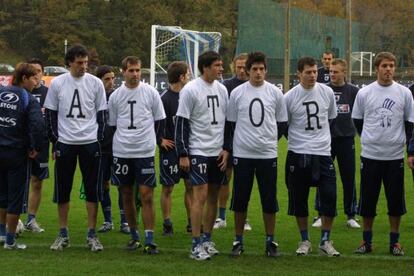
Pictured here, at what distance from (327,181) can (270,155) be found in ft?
2.37

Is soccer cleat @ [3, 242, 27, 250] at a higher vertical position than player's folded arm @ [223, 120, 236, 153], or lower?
lower

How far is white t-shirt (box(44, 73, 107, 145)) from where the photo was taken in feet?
32.0

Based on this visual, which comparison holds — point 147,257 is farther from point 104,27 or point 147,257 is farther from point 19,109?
point 104,27

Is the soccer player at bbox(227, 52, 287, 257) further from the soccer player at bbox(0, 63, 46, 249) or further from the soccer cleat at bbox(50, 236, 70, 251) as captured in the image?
the soccer player at bbox(0, 63, 46, 249)

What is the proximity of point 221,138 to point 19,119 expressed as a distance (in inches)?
89.0

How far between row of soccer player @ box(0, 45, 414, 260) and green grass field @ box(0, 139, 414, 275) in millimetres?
221

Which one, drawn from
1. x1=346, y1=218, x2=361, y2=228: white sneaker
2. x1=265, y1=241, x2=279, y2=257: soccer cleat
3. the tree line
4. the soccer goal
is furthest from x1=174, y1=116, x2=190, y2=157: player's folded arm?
the tree line

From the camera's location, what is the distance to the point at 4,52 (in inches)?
2776

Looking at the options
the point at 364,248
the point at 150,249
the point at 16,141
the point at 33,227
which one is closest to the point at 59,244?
the point at 150,249

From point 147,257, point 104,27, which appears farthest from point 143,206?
point 104,27

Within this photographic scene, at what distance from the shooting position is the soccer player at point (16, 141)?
9.68 metres

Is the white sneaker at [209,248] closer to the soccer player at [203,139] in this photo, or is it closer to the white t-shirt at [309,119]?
the soccer player at [203,139]

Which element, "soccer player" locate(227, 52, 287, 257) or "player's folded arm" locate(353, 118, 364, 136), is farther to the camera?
"player's folded arm" locate(353, 118, 364, 136)

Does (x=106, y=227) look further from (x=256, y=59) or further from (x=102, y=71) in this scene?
(x=256, y=59)
